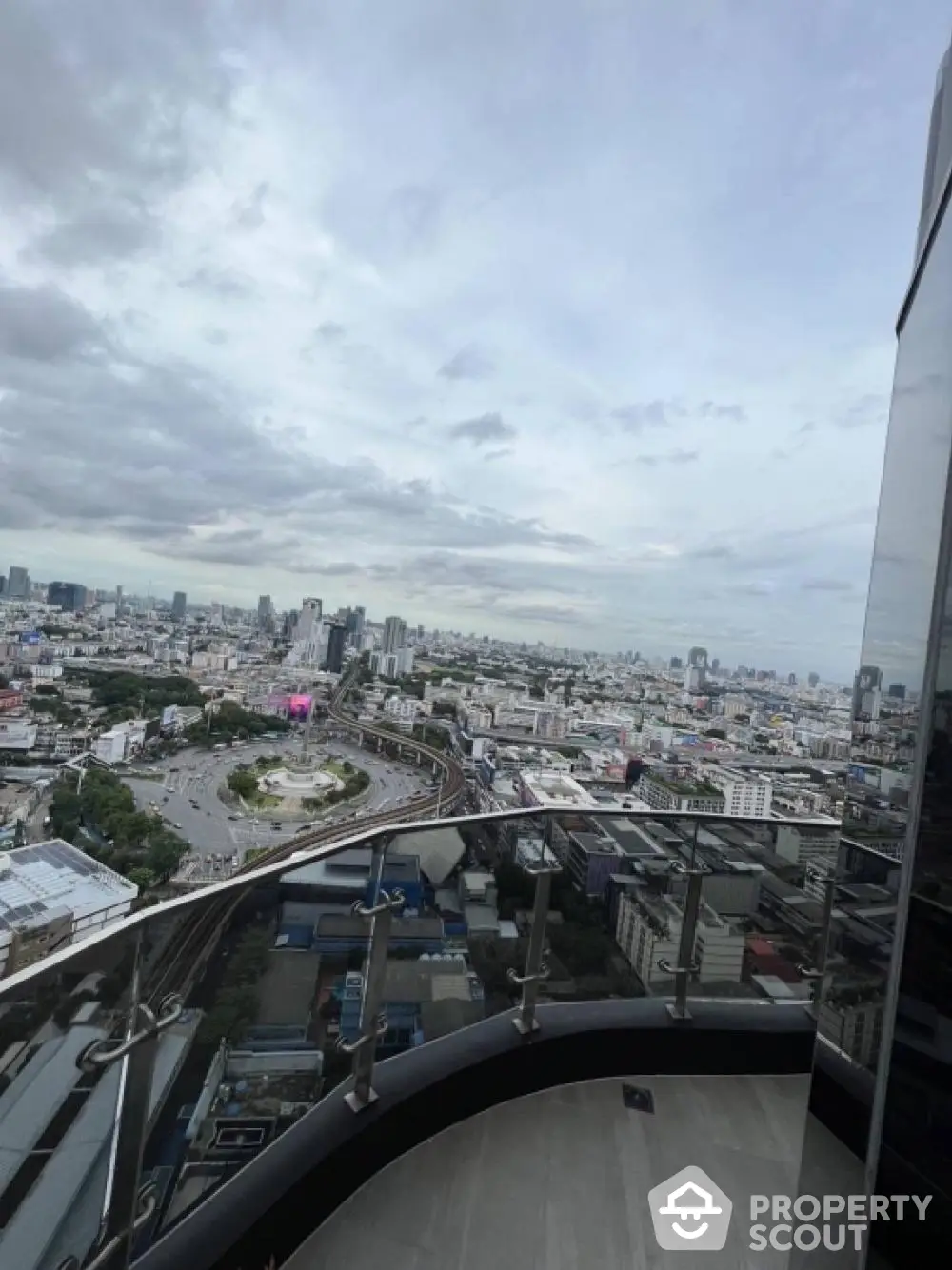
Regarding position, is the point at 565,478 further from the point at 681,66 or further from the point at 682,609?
the point at 681,66

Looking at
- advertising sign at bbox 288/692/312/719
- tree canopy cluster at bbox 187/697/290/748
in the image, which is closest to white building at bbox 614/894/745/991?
tree canopy cluster at bbox 187/697/290/748

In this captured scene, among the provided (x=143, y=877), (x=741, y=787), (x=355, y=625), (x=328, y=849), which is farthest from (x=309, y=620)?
(x=328, y=849)

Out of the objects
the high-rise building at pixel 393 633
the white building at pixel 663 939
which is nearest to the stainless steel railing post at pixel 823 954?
the white building at pixel 663 939

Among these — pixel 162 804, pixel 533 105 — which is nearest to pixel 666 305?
pixel 533 105

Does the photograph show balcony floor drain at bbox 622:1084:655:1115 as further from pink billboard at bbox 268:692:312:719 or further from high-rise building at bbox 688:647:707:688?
pink billboard at bbox 268:692:312:719

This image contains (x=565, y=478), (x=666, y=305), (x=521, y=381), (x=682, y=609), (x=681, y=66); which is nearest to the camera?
(x=681, y=66)

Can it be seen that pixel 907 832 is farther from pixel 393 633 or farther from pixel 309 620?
pixel 309 620

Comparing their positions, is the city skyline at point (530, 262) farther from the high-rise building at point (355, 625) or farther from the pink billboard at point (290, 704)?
the pink billboard at point (290, 704)
